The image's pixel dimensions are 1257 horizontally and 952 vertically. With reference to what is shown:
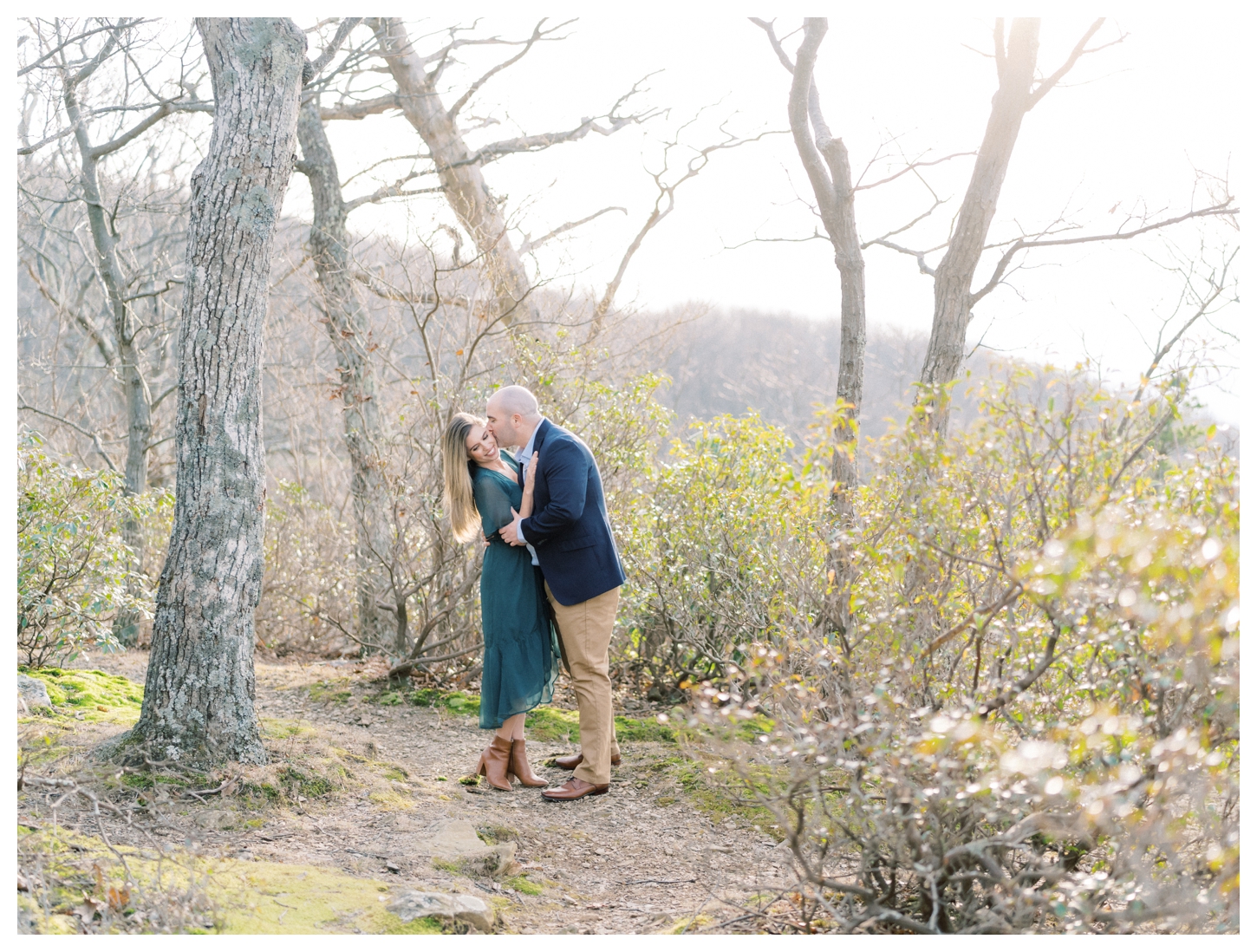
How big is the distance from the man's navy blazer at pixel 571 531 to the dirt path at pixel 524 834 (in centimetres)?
113

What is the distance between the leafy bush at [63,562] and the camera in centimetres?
590

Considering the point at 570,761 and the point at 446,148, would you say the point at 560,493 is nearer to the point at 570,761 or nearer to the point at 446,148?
A: the point at 570,761

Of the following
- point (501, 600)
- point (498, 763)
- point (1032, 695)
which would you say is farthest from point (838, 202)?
point (1032, 695)

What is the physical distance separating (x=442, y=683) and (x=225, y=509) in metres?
3.27

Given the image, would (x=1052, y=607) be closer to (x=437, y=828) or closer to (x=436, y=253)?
(x=437, y=828)

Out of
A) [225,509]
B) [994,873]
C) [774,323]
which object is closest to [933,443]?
[994,873]

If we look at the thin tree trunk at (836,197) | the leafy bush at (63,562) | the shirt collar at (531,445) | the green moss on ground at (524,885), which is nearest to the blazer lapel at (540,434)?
the shirt collar at (531,445)

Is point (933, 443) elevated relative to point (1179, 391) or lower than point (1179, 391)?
lower

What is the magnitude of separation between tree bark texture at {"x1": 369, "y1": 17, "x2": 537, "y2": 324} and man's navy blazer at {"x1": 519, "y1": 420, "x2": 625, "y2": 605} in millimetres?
2794

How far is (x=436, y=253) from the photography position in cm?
673

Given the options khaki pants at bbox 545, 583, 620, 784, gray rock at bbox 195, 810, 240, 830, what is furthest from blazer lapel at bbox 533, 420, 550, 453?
gray rock at bbox 195, 810, 240, 830

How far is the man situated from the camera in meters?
4.52

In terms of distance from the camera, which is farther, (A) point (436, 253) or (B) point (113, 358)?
(B) point (113, 358)
